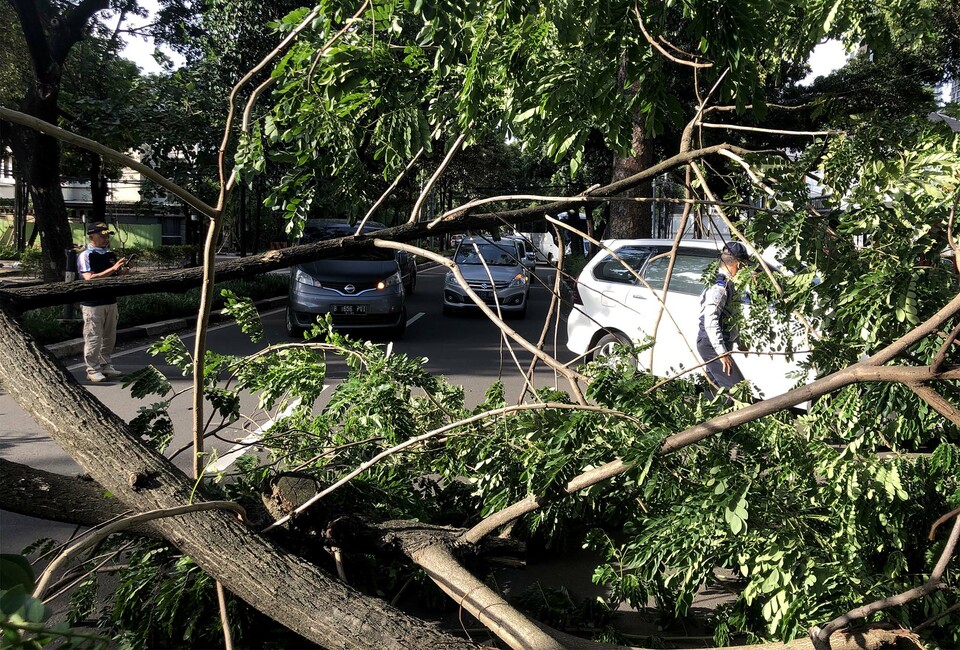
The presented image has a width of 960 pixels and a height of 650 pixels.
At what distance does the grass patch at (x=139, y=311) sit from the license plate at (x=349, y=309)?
1.25m

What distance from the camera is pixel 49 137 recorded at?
1258cm

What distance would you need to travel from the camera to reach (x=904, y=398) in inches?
106

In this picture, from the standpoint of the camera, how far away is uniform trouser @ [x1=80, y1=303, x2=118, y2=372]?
818cm

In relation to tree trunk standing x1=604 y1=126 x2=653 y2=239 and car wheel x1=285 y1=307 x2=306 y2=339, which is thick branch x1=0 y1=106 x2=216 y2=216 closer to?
car wheel x1=285 y1=307 x2=306 y2=339

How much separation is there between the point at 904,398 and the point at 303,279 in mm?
9929

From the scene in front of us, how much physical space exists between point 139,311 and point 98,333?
3972 mm

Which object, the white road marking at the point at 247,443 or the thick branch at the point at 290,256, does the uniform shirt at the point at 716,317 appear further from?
the white road marking at the point at 247,443

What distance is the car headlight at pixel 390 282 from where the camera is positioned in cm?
1181

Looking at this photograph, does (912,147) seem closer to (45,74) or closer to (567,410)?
(567,410)

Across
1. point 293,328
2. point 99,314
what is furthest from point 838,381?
point 293,328

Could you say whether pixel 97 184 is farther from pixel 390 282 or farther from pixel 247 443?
pixel 247 443

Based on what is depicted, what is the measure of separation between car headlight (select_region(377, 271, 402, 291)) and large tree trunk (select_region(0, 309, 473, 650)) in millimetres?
8913

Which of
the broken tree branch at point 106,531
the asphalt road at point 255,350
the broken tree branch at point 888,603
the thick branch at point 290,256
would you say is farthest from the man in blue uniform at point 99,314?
the broken tree branch at point 888,603

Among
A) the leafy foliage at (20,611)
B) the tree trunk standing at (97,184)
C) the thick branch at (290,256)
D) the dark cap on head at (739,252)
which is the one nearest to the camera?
the leafy foliage at (20,611)
